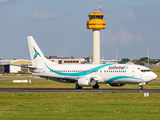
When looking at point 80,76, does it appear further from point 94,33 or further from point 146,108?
point 94,33

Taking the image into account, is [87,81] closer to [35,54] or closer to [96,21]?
[35,54]

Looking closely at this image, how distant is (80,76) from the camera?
60.2 metres

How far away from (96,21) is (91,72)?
10591 centimetres

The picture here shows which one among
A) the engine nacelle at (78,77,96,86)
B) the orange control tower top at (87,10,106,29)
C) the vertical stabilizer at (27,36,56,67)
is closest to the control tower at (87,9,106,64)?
the orange control tower top at (87,10,106,29)

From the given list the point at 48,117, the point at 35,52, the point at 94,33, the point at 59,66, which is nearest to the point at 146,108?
the point at 48,117

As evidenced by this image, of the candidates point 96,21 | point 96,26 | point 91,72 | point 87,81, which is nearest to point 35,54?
point 91,72

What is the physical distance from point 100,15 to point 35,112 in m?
141

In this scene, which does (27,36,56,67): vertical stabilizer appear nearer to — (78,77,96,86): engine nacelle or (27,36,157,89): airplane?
(27,36,157,89): airplane

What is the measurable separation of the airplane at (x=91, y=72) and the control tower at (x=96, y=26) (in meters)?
98.4

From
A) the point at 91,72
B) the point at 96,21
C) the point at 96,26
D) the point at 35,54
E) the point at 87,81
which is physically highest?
the point at 96,21

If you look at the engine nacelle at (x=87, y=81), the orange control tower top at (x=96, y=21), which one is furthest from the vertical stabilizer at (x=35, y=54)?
the orange control tower top at (x=96, y=21)

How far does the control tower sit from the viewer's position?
534 feet

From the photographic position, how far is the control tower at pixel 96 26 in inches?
6403

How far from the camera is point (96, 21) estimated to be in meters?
163
